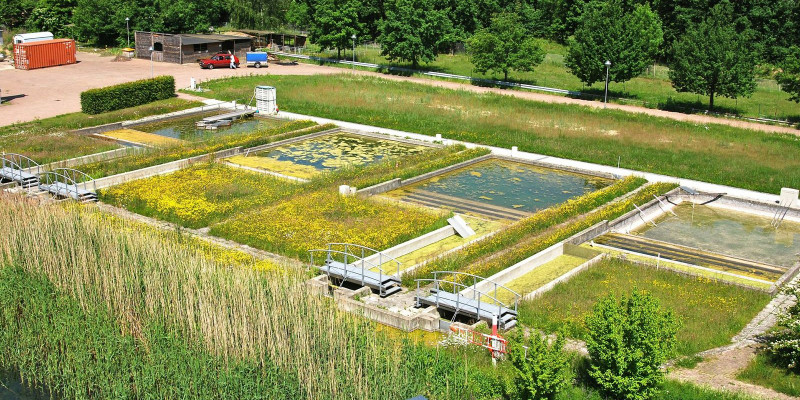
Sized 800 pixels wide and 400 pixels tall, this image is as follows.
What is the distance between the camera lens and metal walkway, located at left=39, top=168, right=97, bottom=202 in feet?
98.2

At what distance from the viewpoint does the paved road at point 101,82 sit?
46906 mm

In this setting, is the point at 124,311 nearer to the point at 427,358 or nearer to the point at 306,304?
the point at 306,304

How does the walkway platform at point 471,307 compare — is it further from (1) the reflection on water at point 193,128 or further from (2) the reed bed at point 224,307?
(1) the reflection on water at point 193,128

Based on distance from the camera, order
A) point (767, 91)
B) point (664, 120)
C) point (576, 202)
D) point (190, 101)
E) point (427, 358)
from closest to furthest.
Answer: point (427, 358) → point (576, 202) → point (664, 120) → point (190, 101) → point (767, 91)

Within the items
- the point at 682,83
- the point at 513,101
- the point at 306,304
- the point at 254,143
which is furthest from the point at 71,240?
the point at 682,83

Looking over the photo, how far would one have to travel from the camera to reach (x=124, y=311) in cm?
2011

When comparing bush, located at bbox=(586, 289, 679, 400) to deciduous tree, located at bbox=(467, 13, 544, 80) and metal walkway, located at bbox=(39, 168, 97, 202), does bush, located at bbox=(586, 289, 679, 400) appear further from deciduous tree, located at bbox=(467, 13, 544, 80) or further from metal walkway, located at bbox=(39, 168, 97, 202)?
deciduous tree, located at bbox=(467, 13, 544, 80)

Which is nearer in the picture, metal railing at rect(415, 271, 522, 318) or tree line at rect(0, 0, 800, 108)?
metal railing at rect(415, 271, 522, 318)

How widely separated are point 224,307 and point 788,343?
12.6 m

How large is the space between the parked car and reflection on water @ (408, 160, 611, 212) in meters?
31.3

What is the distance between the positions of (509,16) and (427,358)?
46.2 m

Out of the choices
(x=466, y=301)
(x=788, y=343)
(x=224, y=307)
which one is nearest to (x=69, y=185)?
(x=224, y=307)

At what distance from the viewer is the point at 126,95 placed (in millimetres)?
48031

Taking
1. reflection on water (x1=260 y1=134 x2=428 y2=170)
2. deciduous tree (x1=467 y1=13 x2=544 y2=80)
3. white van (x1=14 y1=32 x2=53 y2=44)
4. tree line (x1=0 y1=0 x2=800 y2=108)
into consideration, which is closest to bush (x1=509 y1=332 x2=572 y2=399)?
reflection on water (x1=260 y1=134 x2=428 y2=170)
